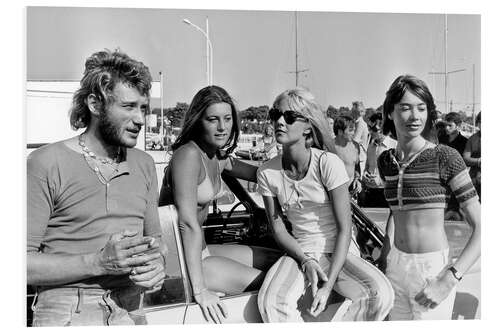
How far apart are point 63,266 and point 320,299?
1.50 metres

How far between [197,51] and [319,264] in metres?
1.48

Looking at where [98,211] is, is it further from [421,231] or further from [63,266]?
[421,231]

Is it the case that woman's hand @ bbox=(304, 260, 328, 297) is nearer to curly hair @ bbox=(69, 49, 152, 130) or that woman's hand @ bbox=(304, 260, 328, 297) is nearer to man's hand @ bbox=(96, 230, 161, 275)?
man's hand @ bbox=(96, 230, 161, 275)

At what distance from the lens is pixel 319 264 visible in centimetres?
379

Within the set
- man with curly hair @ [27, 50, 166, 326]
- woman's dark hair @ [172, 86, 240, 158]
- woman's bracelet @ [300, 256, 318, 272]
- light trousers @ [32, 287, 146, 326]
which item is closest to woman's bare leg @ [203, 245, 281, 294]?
woman's bracelet @ [300, 256, 318, 272]

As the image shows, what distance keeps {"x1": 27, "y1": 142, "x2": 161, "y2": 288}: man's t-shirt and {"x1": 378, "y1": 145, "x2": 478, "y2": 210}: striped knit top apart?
1545mm

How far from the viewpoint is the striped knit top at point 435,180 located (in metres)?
3.88

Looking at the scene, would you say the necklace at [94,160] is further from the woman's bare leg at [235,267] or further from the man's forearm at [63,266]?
the woman's bare leg at [235,267]

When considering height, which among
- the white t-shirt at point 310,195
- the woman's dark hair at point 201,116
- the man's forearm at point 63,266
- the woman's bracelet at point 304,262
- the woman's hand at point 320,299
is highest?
the woman's dark hair at point 201,116

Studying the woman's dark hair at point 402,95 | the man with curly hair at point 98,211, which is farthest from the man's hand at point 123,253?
the woman's dark hair at point 402,95

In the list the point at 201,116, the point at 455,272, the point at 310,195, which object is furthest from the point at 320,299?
the point at 201,116

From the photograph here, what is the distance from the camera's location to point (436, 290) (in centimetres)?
399
